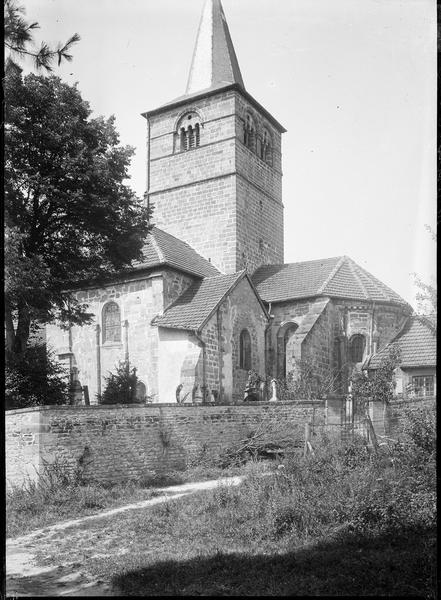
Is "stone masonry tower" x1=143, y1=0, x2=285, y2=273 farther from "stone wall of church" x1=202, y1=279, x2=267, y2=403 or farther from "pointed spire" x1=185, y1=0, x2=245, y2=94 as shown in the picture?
"stone wall of church" x1=202, y1=279, x2=267, y2=403

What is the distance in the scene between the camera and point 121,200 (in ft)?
58.4

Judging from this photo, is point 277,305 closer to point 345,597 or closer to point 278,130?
point 278,130

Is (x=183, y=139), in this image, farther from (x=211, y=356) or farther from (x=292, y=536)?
(x=292, y=536)

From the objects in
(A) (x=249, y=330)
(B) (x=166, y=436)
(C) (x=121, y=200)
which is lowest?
(B) (x=166, y=436)

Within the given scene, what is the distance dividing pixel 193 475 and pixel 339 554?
7.82 meters

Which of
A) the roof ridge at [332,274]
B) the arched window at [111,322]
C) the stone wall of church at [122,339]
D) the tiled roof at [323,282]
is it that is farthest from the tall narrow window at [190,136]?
the arched window at [111,322]

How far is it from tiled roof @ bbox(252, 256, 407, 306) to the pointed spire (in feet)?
35.2

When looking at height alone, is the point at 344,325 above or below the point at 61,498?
above

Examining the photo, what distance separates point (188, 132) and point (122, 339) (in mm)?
13805

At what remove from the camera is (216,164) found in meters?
31.5

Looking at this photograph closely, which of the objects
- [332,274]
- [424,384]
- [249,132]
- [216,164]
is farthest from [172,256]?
[424,384]

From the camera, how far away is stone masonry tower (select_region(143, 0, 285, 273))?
3095cm

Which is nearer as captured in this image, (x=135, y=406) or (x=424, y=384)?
(x=135, y=406)

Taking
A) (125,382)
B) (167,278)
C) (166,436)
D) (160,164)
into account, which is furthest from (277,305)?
(166,436)
